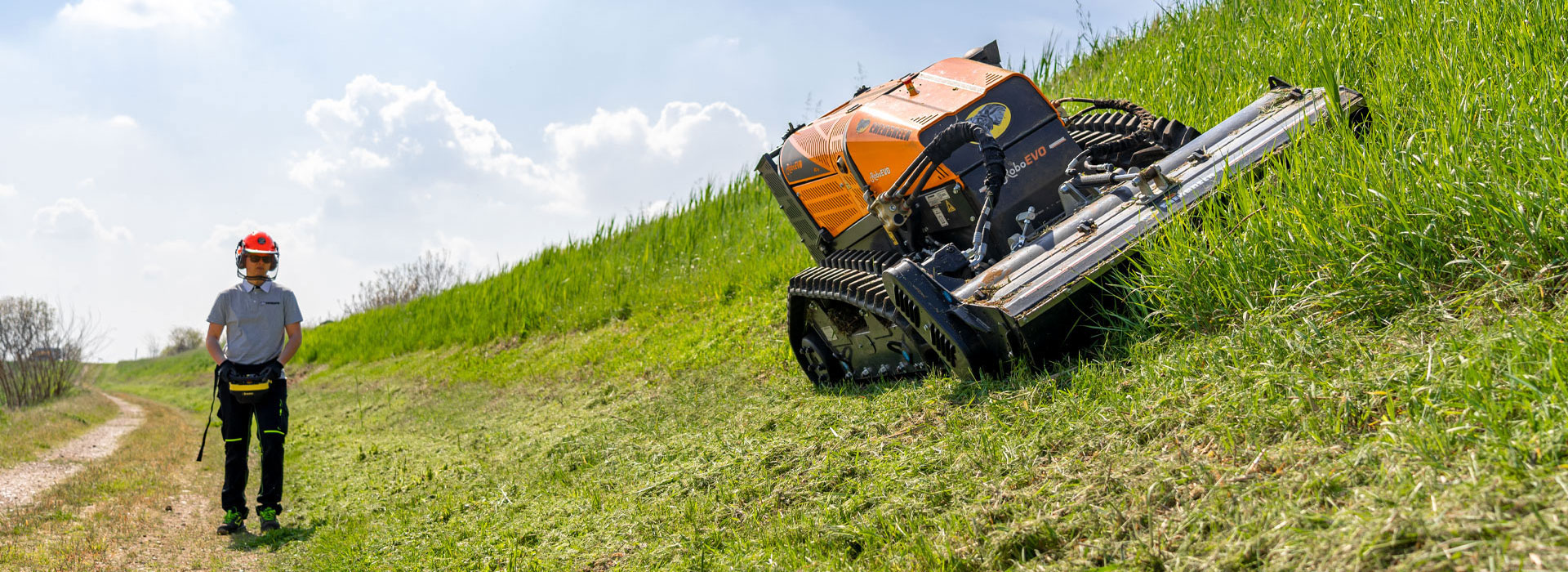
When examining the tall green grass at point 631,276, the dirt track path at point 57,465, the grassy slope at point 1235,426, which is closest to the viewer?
the grassy slope at point 1235,426

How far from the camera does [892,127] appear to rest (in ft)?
16.1

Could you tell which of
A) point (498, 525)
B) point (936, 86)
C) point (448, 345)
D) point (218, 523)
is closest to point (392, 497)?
point (218, 523)

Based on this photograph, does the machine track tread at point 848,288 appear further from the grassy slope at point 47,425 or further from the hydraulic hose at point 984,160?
the grassy slope at point 47,425

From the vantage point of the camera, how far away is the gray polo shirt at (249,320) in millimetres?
5559

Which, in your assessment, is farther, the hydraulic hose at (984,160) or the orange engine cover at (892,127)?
the orange engine cover at (892,127)

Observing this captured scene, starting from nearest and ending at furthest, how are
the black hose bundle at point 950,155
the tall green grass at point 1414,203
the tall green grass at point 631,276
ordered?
the tall green grass at point 1414,203 < the black hose bundle at point 950,155 < the tall green grass at point 631,276

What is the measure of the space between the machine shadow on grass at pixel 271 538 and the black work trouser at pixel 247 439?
8.5 inches

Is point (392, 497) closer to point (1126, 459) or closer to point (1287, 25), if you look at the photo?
point (1126, 459)

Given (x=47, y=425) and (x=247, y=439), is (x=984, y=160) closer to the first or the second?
(x=247, y=439)

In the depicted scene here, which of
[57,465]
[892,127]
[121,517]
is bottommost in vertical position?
[121,517]

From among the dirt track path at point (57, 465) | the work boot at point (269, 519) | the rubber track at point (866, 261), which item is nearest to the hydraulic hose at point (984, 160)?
the rubber track at point (866, 261)

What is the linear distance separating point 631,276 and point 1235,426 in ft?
34.8

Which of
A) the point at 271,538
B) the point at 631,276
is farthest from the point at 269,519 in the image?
the point at 631,276

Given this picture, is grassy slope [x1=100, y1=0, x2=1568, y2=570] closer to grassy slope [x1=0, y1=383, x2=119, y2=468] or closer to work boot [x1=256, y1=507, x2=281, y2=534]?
work boot [x1=256, y1=507, x2=281, y2=534]
